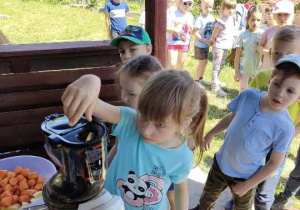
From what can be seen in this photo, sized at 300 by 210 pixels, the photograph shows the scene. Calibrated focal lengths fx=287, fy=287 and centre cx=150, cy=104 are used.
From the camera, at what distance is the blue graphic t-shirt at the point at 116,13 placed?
5.48m

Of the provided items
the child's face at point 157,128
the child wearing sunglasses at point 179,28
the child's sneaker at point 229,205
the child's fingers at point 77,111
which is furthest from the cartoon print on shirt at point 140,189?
Result: the child wearing sunglasses at point 179,28

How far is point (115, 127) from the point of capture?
1205 millimetres

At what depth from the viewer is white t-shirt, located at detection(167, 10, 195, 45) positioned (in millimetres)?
5152

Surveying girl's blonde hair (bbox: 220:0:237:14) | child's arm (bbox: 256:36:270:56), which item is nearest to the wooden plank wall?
child's arm (bbox: 256:36:270:56)

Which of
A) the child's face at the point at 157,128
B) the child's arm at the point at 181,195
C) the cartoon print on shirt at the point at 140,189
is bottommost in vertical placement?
the child's arm at the point at 181,195

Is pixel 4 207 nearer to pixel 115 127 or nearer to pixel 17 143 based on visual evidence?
pixel 115 127

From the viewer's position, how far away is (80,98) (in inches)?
27.6

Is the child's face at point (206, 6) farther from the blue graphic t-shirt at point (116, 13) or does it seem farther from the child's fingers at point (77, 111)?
the child's fingers at point (77, 111)

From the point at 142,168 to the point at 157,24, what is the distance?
4.70ft

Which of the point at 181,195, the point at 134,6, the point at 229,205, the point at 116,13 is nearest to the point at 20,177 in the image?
the point at 181,195

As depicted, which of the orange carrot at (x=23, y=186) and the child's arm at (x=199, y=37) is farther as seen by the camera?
the child's arm at (x=199, y=37)

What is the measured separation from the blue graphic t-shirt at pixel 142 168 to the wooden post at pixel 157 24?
1304mm

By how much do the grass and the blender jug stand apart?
13.6 feet

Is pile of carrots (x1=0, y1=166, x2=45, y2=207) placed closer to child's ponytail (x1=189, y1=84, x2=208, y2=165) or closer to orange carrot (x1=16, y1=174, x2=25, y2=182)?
orange carrot (x1=16, y1=174, x2=25, y2=182)
